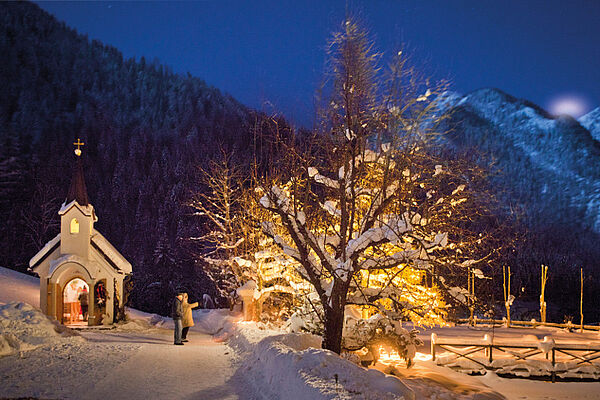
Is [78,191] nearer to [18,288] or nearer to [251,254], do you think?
[18,288]

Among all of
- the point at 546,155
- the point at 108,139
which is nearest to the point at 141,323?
the point at 108,139

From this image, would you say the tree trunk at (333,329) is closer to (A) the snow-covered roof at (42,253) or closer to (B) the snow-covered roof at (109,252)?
(B) the snow-covered roof at (109,252)

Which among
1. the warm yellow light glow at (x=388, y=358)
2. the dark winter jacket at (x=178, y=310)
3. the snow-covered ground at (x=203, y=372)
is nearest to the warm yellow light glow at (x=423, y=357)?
the snow-covered ground at (x=203, y=372)

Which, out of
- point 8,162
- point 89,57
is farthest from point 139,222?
point 89,57

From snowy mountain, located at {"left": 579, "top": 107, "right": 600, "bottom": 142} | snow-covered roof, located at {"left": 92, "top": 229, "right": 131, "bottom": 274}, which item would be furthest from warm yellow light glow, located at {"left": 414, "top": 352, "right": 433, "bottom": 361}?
snowy mountain, located at {"left": 579, "top": 107, "right": 600, "bottom": 142}

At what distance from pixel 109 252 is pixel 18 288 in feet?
16.7

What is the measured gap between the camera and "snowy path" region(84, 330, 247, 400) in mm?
8812

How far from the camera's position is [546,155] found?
390 ft

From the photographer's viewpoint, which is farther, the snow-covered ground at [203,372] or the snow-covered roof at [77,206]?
the snow-covered roof at [77,206]

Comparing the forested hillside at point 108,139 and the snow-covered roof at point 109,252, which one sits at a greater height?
the forested hillside at point 108,139

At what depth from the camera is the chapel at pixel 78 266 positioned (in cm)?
2225

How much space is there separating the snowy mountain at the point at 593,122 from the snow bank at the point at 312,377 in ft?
450

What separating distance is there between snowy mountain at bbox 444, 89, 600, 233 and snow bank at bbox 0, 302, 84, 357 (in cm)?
7401

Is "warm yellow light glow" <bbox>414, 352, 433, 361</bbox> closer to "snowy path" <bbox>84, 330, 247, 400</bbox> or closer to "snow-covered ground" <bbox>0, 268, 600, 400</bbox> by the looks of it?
"snow-covered ground" <bbox>0, 268, 600, 400</bbox>
